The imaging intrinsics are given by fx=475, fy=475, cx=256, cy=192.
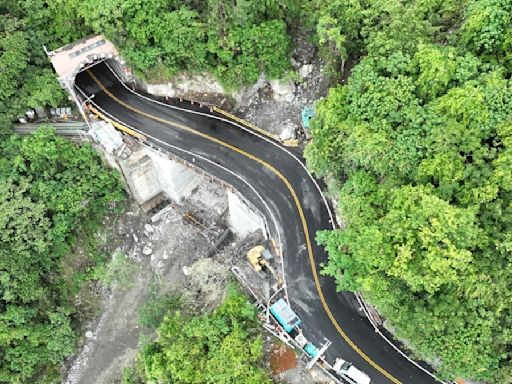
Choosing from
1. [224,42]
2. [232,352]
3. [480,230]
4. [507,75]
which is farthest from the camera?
[224,42]

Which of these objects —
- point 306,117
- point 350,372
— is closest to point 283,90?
point 306,117

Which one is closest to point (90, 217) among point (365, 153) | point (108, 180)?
point (108, 180)

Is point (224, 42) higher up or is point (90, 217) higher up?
point (224, 42)

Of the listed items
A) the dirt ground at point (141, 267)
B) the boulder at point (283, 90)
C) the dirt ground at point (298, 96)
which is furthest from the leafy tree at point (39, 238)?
the boulder at point (283, 90)

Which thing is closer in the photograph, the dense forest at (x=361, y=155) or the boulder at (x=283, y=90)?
the dense forest at (x=361, y=155)

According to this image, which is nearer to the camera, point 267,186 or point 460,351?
point 460,351

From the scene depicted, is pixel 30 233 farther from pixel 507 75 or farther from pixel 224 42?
pixel 507 75

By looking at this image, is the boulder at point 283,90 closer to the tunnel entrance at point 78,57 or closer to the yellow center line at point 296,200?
the yellow center line at point 296,200

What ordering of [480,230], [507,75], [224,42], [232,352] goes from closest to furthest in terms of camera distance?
[480,230] → [507,75] → [232,352] → [224,42]
